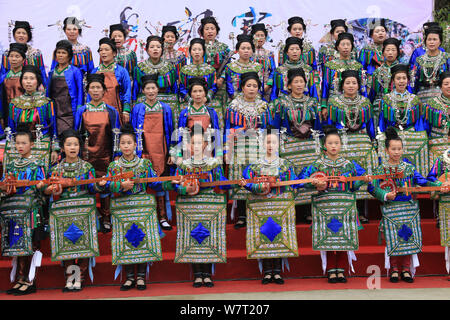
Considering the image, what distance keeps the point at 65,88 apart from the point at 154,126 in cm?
102

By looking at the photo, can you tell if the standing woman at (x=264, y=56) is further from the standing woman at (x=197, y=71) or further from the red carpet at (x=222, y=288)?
the red carpet at (x=222, y=288)

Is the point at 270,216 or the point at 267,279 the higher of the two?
the point at 270,216

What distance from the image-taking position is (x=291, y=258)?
17.5 ft

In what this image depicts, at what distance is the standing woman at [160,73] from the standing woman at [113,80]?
6.3 inches

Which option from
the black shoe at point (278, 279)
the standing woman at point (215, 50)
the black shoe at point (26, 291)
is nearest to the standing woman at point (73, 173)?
the black shoe at point (26, 291)

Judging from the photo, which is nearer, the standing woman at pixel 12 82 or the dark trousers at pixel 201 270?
the dark trousers at pixel 201 270

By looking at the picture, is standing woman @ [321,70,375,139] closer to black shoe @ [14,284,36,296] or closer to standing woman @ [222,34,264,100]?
standing woman @ [222,34,264,100]

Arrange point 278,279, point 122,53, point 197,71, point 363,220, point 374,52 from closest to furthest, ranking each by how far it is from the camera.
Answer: point 278,279 < point 363,220 < point 197,71 < point 122,53 < point 374,52

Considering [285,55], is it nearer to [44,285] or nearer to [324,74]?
[324,74]

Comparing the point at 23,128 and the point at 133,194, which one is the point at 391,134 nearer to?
the point at 133,194

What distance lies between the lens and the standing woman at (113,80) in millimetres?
6368

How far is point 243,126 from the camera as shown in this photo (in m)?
5.96

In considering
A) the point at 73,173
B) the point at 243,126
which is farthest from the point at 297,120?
the point at 73,173

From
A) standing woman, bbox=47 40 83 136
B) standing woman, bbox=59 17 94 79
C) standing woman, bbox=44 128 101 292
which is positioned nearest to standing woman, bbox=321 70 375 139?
standing woman, bbox=44 128 101 292
